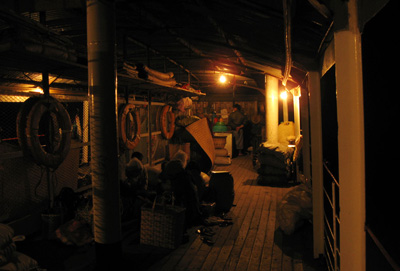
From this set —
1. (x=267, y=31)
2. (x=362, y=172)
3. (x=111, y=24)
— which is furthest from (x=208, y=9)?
(x=362, y=172)

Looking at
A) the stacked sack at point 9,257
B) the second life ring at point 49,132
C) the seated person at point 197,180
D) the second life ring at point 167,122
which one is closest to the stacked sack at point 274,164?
the second life ring at point 167,122

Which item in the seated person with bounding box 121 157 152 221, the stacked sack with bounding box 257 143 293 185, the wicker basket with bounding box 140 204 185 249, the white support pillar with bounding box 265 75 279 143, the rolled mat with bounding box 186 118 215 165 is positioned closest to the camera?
the wicker basket with bounding box 140 204 185 249

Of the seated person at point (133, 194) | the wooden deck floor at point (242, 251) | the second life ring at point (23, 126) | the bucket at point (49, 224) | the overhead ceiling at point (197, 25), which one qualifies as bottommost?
the wooden deck floor at point (242, 251)

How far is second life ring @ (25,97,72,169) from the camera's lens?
5.26 m

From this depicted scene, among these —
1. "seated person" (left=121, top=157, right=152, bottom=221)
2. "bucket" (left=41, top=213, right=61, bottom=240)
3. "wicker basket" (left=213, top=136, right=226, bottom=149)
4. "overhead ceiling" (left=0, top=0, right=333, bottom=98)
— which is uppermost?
"overhead ceiling" (left=0, top=0, right=333, bottom=98)

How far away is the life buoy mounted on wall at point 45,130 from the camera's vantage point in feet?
17.2

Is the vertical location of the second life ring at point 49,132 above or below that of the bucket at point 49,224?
above

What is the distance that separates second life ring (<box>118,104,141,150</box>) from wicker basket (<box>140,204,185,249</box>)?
2991mm

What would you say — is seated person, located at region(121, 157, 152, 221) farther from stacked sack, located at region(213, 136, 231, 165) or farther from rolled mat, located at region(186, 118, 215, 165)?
stacked sack, located at region(213, 136, 231, 165)

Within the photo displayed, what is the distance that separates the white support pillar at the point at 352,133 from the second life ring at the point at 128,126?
6146 mm

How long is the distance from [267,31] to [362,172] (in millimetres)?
3535

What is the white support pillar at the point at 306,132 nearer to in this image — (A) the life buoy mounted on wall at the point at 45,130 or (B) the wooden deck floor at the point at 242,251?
(B) the wooden deck floor at the point at 242,251

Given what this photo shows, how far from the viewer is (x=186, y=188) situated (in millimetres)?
5996

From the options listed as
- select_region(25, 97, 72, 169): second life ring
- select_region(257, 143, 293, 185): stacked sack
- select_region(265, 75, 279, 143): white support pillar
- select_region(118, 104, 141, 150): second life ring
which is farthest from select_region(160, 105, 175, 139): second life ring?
select_region(25, 97, 72, 169): second life ring
